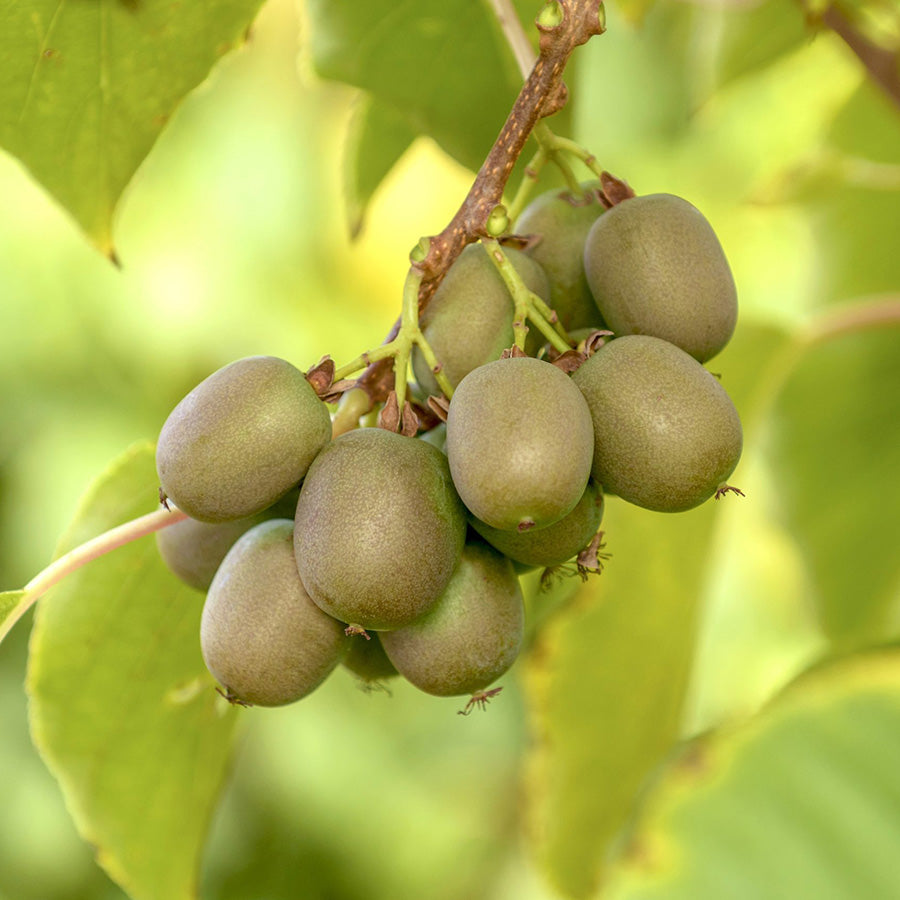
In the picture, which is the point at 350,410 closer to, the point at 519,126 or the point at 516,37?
the point at 519,126

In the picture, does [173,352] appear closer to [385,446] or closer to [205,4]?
[205,4]

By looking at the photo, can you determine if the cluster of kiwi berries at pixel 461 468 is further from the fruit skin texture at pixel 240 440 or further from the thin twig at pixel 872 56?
the thin twig at pixel 872 56

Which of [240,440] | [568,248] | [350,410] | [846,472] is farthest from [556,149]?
[846,472]

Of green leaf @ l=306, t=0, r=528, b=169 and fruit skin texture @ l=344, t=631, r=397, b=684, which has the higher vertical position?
green leaf @ l=306, t=0, r=528, b=169

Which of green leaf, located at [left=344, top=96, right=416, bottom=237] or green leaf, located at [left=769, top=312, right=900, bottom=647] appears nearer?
green leaf, located at [left=344, top=96, right=416, bottom=237]

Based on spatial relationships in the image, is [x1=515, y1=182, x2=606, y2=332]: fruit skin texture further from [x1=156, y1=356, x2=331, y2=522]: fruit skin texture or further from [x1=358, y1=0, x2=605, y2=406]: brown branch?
[x1=156, y1=356, x2=331, y2=522]: fruit skin texture

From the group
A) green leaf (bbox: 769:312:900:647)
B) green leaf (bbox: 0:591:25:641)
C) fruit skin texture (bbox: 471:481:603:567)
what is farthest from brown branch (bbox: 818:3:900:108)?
green leaf (bbox: 0:591:25:641)
